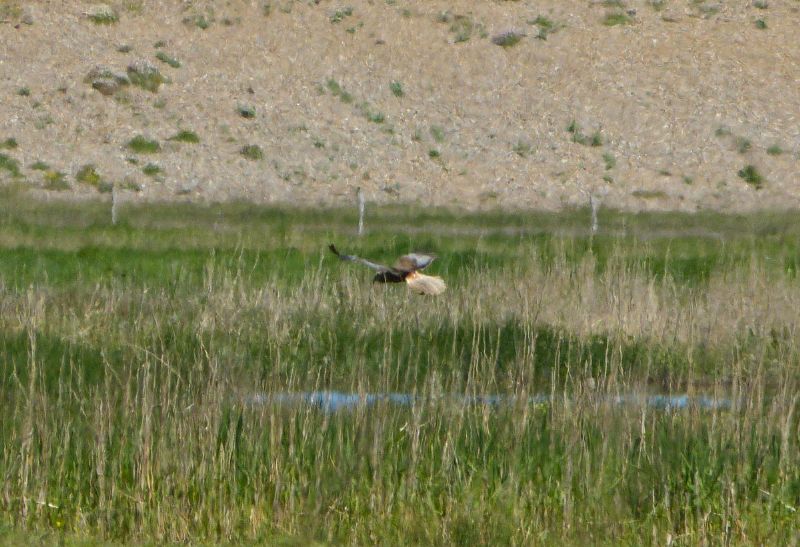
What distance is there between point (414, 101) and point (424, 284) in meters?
42.8

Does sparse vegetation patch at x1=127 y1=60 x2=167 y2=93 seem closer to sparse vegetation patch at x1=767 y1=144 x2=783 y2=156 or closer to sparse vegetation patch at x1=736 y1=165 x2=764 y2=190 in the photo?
sparse vegetation patch at x1=736 y1=165 x2=764 y2=190

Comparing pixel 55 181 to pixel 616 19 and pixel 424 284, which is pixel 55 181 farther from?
pixel 424 284

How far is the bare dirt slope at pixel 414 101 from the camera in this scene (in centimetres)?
4703

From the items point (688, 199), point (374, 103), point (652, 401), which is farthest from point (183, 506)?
point (374, 103)

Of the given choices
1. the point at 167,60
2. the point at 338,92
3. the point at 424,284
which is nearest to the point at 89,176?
the point at 167,60

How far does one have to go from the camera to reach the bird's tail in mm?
10042

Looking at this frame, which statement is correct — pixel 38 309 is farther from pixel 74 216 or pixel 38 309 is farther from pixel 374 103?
pixel 374 103

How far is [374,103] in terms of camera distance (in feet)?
171

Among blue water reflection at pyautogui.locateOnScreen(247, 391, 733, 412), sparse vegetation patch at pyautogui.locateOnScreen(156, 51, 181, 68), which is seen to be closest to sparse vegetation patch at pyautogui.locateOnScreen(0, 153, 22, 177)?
sparse vegetation patch at pyautogui.locateOnScreen(156, 51, 181, 68)

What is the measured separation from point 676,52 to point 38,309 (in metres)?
46.5

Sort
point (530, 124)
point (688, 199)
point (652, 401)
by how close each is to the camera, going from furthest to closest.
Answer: point (530, 124) → point (688, 199) → point (652, 401)

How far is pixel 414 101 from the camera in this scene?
5250 centimetres

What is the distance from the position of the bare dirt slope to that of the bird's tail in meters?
34.3

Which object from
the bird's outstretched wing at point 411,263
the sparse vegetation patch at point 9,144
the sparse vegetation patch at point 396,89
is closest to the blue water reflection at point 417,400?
the bird's outstretched wing at point 411,263
